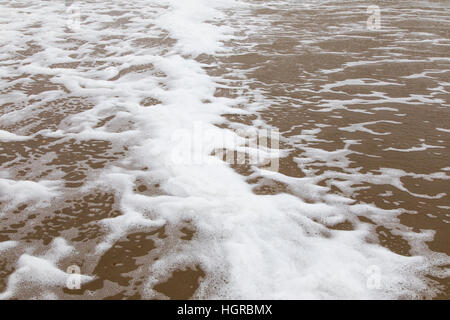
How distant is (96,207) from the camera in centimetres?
278

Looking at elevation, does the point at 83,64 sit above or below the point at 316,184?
above

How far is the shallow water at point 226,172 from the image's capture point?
7.40 feet

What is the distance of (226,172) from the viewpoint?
3.25 metres

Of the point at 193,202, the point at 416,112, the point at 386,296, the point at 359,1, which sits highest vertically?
the point at 359,1

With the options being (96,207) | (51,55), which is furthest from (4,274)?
(51,55)

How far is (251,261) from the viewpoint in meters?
2.37

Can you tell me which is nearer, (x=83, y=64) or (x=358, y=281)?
(x=358, y=281)

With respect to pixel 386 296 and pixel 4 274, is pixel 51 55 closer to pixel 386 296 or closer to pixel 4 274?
pixel 4 274

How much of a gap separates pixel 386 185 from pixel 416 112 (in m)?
1.57

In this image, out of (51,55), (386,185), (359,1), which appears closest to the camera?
(386,185)

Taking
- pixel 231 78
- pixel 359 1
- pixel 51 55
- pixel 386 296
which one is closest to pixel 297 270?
pixel 386 296

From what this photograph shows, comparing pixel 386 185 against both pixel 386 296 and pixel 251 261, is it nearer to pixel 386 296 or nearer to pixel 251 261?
pixel 386 296

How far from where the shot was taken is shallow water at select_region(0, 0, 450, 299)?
2256 millimetres

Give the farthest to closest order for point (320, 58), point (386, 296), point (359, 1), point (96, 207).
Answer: point (359, 1) → point (320, 58) → point (96, 207) → point (386, 296)
